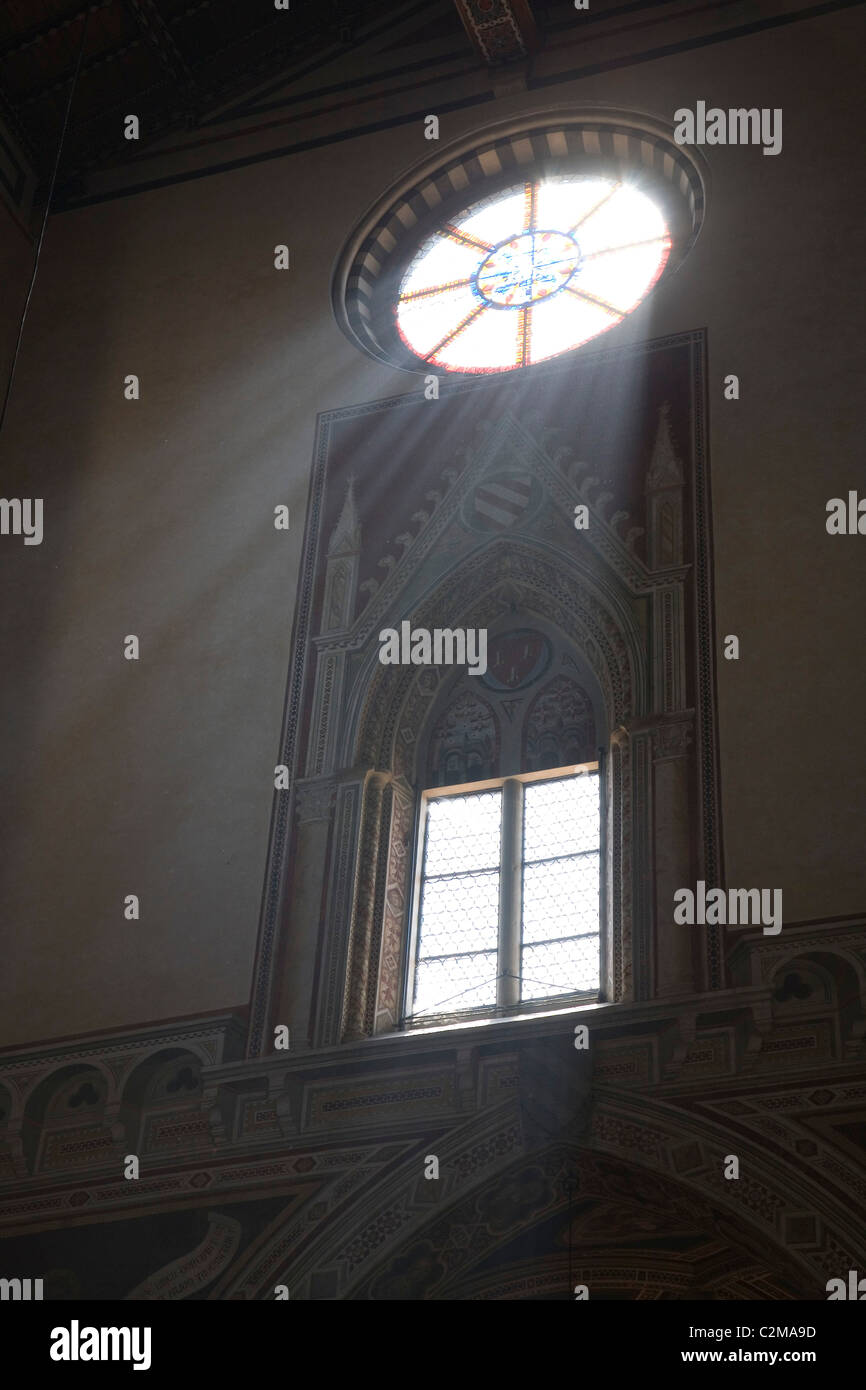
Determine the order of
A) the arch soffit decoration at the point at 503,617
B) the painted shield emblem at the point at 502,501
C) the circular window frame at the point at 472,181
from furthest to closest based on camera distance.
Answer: the circular window frame at the point at 472,181, the painted shield emblem at the point at 502,501, the arch soffit decoration at the point at 503,617

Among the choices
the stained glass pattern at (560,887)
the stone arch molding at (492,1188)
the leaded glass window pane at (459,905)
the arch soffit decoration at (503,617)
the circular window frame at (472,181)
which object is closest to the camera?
the stone arch molding at (492,1188)

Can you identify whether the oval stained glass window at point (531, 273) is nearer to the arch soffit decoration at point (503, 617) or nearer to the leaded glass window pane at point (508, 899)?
the arch soffit decoration at point (503, 617)

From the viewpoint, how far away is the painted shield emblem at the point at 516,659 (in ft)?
32.2

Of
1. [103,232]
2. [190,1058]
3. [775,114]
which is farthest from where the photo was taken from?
[103,232]

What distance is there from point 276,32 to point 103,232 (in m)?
1.71

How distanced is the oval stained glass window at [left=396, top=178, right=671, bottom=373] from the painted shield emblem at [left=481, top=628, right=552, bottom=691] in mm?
1727

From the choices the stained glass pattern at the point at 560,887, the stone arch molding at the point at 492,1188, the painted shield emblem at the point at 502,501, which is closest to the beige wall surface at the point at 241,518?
the stained glass pattern at the point at 560,887

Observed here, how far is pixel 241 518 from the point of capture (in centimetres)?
1086

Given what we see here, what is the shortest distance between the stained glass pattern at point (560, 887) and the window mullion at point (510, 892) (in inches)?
1.1

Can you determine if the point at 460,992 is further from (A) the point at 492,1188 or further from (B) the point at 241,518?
(B) the point at 241,518

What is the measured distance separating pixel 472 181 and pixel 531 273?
3.03 feet

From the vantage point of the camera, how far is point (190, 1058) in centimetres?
891

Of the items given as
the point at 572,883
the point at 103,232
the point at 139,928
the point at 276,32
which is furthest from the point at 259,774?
the point at 276,32

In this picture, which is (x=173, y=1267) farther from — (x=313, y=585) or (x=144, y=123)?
→ (x=144, y=123)
